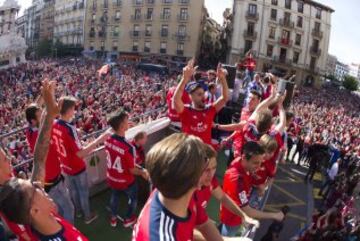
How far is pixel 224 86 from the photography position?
195 inches

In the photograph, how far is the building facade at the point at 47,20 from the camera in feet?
298

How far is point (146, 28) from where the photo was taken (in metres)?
58.8

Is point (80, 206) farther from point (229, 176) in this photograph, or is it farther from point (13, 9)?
point (13, 9)

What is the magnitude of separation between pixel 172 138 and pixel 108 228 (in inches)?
153

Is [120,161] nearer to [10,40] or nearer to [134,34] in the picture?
[10,40]

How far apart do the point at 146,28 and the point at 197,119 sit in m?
55.4

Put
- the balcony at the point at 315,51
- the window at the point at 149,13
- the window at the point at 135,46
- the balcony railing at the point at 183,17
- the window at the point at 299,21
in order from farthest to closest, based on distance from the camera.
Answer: the window at the point at 135,46, the window at the point at 149,13, the balcony at the point at 315,51, the window at the point at 299,21, the balcony railing at the point at 183,17

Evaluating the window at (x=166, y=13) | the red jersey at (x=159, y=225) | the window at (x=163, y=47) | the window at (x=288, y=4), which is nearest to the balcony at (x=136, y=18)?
the window at (x=166, y=13)

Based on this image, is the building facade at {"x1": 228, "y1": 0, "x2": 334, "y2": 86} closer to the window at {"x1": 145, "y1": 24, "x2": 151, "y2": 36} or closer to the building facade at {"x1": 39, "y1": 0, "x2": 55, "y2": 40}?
the window at {"x1": 145, "y1": 24, "x2": 151, "y2": 36}

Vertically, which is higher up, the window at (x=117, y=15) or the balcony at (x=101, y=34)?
the window at (x=117, y=15)

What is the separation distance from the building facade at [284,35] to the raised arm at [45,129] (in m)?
50.5

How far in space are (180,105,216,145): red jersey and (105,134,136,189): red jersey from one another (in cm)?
89

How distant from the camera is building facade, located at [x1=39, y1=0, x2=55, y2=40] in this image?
90.9 meters

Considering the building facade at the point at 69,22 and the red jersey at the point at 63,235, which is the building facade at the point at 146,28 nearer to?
the building facade at the point at 69,22
